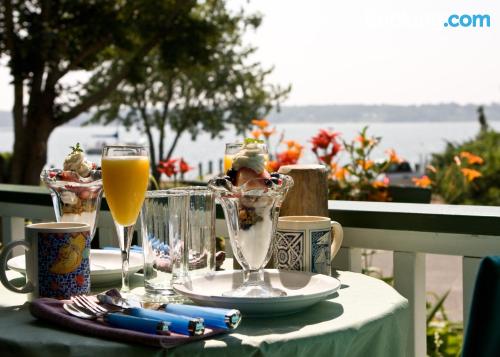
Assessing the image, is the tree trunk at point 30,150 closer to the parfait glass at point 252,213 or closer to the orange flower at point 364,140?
the orange flower at point 364,140

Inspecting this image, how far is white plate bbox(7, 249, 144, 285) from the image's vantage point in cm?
170

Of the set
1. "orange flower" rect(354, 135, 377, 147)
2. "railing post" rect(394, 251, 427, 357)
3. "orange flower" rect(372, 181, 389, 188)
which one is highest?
"orange flower" rect(354, 135, 377, 147)

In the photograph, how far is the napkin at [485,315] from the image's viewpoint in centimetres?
112

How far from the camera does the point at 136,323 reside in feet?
4.14

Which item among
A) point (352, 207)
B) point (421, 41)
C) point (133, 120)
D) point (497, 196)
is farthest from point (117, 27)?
point (421, 41)

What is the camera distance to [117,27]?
33.2 feet

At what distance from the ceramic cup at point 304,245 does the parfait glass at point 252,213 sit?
0.22 metres

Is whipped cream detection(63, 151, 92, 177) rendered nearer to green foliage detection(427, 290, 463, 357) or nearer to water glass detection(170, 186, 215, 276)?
water glass detection(170, 186, 215, 276)

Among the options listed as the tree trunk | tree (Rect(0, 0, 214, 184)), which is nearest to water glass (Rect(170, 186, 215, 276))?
tree (Rect(0, 0, 214, 184))

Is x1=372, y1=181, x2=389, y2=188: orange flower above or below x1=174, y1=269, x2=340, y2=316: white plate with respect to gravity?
above

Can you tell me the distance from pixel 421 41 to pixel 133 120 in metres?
11.0

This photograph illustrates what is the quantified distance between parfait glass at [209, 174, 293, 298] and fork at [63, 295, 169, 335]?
268mm

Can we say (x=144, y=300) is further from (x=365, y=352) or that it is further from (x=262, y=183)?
(x=365, y=352)

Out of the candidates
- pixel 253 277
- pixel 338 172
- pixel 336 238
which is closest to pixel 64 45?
pixel 338 172
